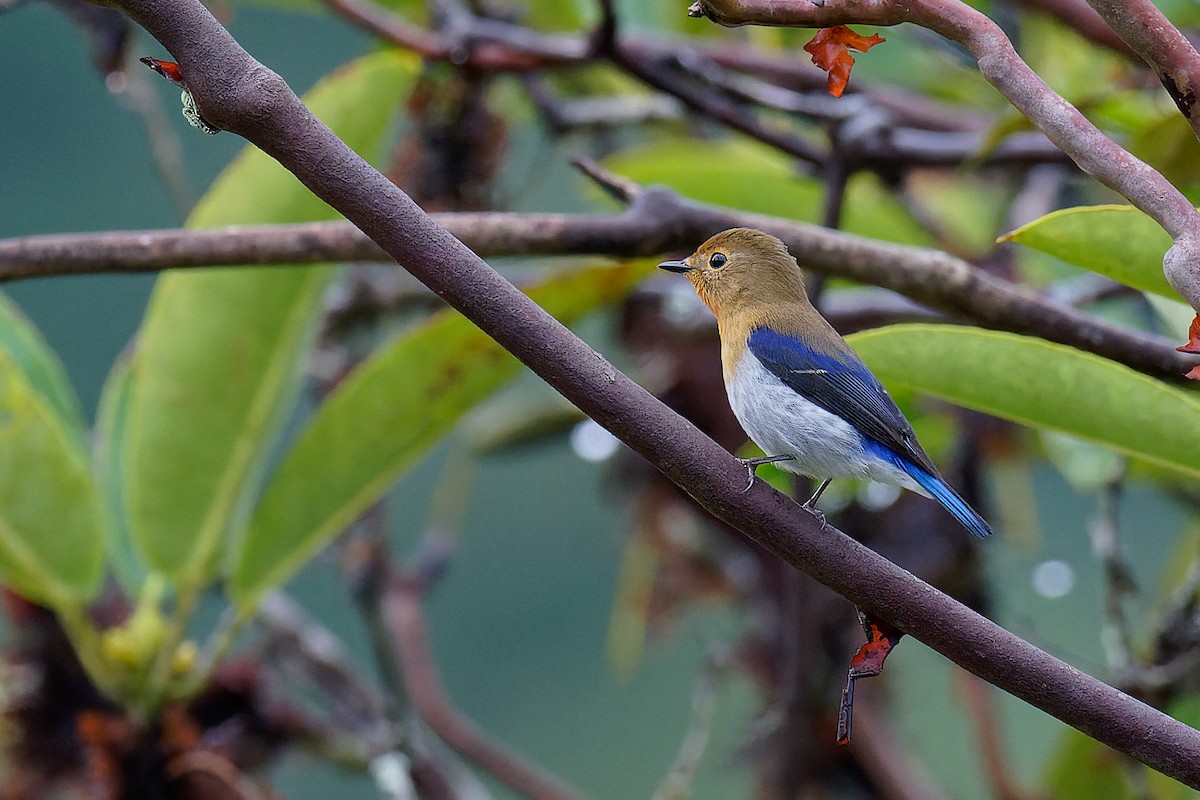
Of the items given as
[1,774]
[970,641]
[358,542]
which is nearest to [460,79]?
[358,542]

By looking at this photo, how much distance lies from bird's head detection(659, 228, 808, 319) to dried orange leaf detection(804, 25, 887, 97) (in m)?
0.49

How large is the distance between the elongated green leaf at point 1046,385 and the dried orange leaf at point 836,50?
1.23ft

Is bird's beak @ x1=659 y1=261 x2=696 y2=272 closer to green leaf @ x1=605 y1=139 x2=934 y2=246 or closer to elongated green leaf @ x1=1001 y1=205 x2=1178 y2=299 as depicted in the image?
elongated green leaf @ x1=1001 y1=205 x2=1178 y2=299

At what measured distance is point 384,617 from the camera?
1.95 meters

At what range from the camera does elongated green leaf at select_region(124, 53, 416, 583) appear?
154cm

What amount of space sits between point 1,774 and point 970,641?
57.2 inches

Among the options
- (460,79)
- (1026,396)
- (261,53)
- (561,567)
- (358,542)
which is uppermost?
(1026,396)

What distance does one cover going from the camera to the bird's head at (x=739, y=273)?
1.30 metres

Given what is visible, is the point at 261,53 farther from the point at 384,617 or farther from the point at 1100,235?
the point at 1100,235

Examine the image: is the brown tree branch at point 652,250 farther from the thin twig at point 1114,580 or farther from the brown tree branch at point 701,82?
the brown tree branch at point 701,82

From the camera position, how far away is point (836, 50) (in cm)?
78

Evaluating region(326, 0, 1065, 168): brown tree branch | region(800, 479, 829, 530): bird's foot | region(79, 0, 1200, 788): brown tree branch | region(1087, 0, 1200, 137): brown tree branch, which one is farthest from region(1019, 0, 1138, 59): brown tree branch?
region(79, 0, 1200, 788): brown tree branch

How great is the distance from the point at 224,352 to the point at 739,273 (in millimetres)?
664

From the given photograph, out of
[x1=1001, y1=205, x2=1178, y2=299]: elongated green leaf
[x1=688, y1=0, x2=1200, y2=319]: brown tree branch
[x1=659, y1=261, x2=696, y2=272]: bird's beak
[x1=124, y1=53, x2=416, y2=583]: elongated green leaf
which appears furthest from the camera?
[x1=124, y1=53, x2=416, y2=583]: elongated green leaf
